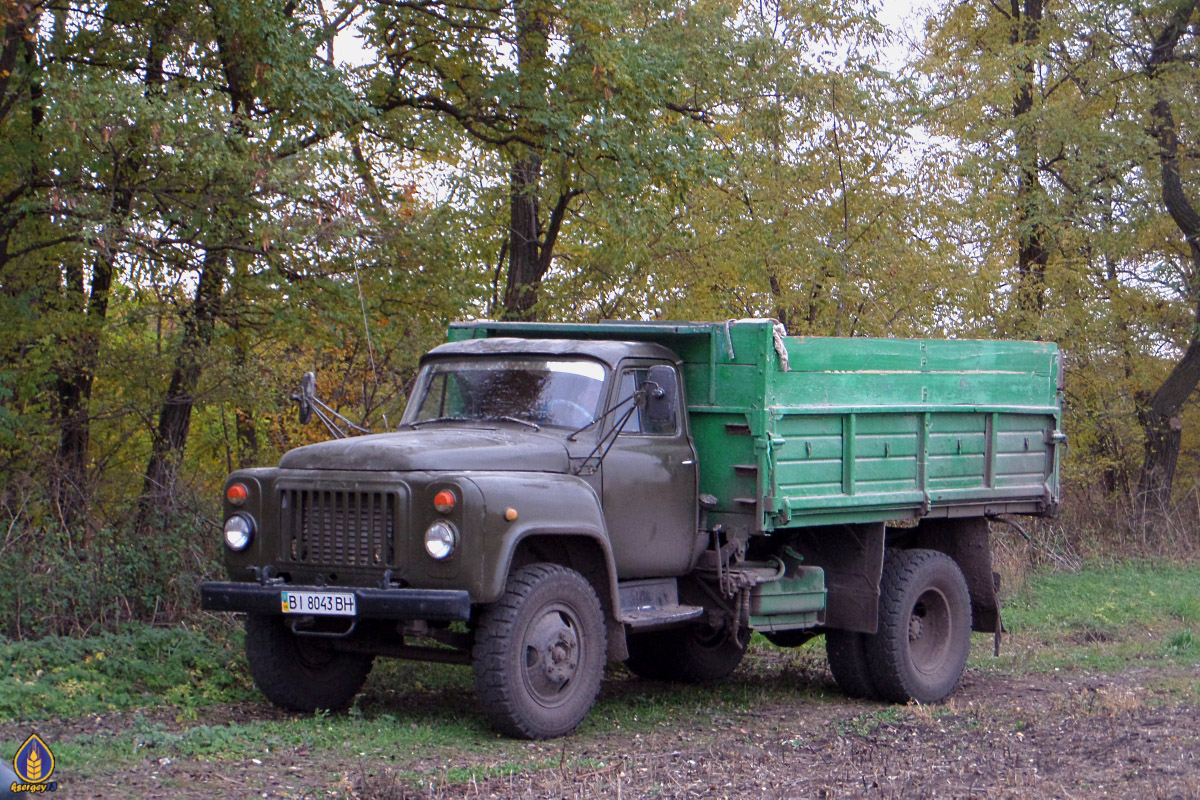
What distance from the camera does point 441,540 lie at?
6.57 m

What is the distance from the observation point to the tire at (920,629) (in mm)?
8828

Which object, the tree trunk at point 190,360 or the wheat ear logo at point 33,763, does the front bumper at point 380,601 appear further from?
the tree trunk at point 190,360

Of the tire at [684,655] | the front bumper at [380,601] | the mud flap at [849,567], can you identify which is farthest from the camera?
the tire at [684,655]

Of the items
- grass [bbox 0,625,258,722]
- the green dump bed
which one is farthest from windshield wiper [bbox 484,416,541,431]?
grass [bbox 0,625,258,722]

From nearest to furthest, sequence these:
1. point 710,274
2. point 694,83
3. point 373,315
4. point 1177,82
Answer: point 373,315, point 694,83, point 710,274, point 1177,82

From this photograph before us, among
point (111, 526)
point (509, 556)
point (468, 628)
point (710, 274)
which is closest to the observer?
point (509, 556)

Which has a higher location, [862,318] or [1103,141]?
[1103,141]

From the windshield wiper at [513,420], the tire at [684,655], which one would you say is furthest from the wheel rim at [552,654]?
the tire at [684,655]

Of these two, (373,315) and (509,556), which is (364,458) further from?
(373,315)

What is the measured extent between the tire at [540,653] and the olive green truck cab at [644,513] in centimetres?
1

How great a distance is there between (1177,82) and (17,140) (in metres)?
16.6

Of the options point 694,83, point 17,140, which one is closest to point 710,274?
point 694,83

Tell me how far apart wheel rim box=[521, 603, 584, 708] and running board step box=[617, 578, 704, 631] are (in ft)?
1.58

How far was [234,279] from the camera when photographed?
11328 mm
